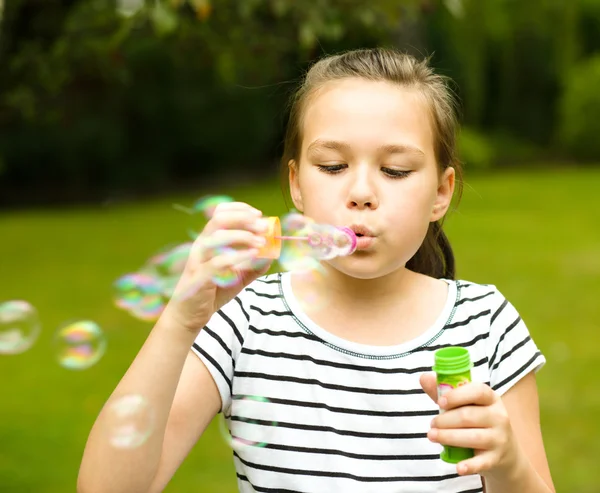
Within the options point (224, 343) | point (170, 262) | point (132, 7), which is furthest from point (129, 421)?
point (132, 7)

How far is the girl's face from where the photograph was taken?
1484 mm

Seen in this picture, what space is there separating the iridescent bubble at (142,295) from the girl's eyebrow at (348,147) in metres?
0.44

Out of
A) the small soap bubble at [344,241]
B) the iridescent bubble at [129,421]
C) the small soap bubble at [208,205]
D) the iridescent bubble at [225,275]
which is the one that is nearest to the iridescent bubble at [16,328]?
the small soap bubble at [208,205]

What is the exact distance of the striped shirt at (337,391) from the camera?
1557 millimetres

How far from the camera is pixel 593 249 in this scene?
28.2ft

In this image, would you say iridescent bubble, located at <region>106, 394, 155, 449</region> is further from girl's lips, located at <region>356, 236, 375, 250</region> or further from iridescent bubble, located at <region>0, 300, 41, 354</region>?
iridescent bubble, located at <region>0, 300, 41, 354</region>

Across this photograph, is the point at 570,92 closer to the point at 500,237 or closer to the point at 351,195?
the point at 500,237

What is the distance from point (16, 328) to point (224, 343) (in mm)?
706

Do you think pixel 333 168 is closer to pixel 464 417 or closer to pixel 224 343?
pixel 224 343

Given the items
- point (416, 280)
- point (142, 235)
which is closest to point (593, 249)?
point (142, 235)

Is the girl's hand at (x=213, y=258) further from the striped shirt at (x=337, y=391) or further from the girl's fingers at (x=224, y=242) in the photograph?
the striped shirt at (x=337, y=391)

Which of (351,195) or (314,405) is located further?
(314,405)

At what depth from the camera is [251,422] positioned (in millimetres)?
1609

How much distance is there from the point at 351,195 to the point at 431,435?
1.45 feet
